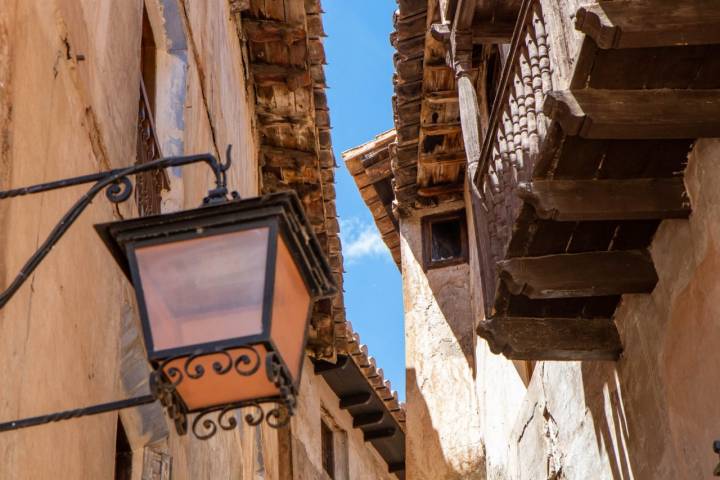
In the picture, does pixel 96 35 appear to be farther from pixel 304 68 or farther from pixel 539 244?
pixel 304 68

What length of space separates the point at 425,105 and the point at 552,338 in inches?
207

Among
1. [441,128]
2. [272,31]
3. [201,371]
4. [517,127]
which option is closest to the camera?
[201,371]

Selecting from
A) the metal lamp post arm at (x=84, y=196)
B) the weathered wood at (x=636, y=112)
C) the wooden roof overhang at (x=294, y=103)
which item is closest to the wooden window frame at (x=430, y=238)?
the wooden roof overhang at (x=294, y=103)

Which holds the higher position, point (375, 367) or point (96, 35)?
point (375, 367)

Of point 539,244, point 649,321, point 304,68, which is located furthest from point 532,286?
point 304,68

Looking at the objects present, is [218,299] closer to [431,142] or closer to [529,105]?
[529,105]

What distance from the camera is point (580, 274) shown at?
6652mm

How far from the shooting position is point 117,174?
10.1 feet

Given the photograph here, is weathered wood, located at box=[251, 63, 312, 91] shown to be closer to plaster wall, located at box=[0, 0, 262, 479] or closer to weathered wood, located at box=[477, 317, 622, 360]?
weathered wood, located at box=[477, 317, 622, 360]

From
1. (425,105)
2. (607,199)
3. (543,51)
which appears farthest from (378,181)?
(607,199)

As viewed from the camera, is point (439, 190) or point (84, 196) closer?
point (84, 196)

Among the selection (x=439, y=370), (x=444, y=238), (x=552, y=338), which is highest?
(x=444, y=238)

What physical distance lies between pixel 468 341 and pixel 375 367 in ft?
9.27

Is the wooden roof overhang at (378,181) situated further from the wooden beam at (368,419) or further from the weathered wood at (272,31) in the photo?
the weathered wood at (272,31)
